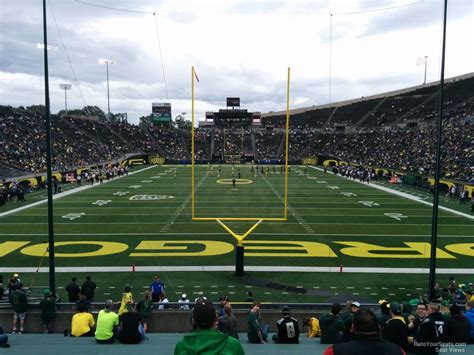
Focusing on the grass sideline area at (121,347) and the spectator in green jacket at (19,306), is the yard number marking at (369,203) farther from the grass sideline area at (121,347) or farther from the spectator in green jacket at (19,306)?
the spectator in green jacket at (19,306)

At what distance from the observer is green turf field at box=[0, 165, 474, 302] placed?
37.2 feet

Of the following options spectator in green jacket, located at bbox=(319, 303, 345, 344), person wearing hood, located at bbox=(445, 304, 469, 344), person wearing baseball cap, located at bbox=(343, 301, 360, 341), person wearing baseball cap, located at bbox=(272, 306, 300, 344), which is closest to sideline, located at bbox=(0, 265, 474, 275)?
person wearing baseball cap, located at bbox=(343, 301, 360, 341)

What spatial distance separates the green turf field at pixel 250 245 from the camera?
11344 millimetres

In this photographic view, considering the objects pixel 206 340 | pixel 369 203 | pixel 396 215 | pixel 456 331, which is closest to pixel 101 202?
pixel 369 203

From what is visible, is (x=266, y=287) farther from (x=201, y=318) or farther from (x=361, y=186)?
(x=361, y=186)

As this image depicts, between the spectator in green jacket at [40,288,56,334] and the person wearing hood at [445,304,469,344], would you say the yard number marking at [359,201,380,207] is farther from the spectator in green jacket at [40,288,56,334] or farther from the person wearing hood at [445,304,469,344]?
the spectator in green jacket at [40,288,56,334]

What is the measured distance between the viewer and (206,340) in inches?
83.8

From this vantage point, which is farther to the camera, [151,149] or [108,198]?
[151,149]

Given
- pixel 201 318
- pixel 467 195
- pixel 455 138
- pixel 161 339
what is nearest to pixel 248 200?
pixel 467 195

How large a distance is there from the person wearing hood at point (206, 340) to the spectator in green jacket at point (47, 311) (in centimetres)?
629

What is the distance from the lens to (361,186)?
33625mm

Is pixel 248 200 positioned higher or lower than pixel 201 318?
lower

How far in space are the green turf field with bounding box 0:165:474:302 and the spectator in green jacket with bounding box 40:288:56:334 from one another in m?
2.66

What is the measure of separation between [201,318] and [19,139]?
45937 millimetres
